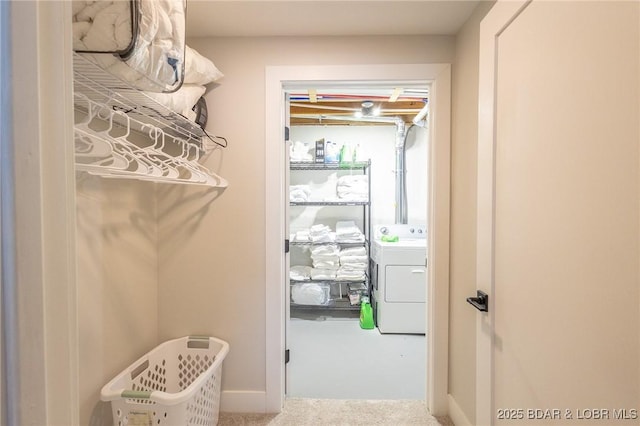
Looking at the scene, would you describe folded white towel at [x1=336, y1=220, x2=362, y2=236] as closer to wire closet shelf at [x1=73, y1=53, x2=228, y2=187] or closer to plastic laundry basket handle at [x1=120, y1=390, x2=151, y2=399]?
wire closet shelf at [x1=73, y1=53, x2=228, y2=187]

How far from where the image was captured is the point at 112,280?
1.36m

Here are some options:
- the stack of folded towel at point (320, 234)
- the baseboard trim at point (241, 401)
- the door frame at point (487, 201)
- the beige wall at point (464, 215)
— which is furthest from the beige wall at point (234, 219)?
the stack of folded towel at point (320, 234)

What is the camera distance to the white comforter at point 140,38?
0.68 m

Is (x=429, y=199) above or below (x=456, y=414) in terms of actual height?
above

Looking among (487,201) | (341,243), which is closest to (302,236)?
(341,243)

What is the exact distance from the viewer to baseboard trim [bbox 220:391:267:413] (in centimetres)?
169

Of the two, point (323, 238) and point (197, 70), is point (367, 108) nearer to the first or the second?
point (323, 238)

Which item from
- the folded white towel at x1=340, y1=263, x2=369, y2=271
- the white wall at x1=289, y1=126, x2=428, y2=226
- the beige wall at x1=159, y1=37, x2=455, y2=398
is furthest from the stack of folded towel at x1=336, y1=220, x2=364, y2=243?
the beige wall at x1=159, y1=37, x2=455, y2=398

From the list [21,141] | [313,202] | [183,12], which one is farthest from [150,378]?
[313,202]

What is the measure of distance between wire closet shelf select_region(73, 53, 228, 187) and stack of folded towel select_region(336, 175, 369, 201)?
1.86 m

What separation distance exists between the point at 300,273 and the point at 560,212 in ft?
8.81

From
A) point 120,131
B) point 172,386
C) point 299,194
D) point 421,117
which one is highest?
point 421,117

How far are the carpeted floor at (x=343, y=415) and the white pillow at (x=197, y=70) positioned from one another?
1878 mm

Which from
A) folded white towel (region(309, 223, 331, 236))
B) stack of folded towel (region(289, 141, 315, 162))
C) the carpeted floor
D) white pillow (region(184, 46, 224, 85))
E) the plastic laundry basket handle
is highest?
white pillow (region(184, 46, 224, 85))
